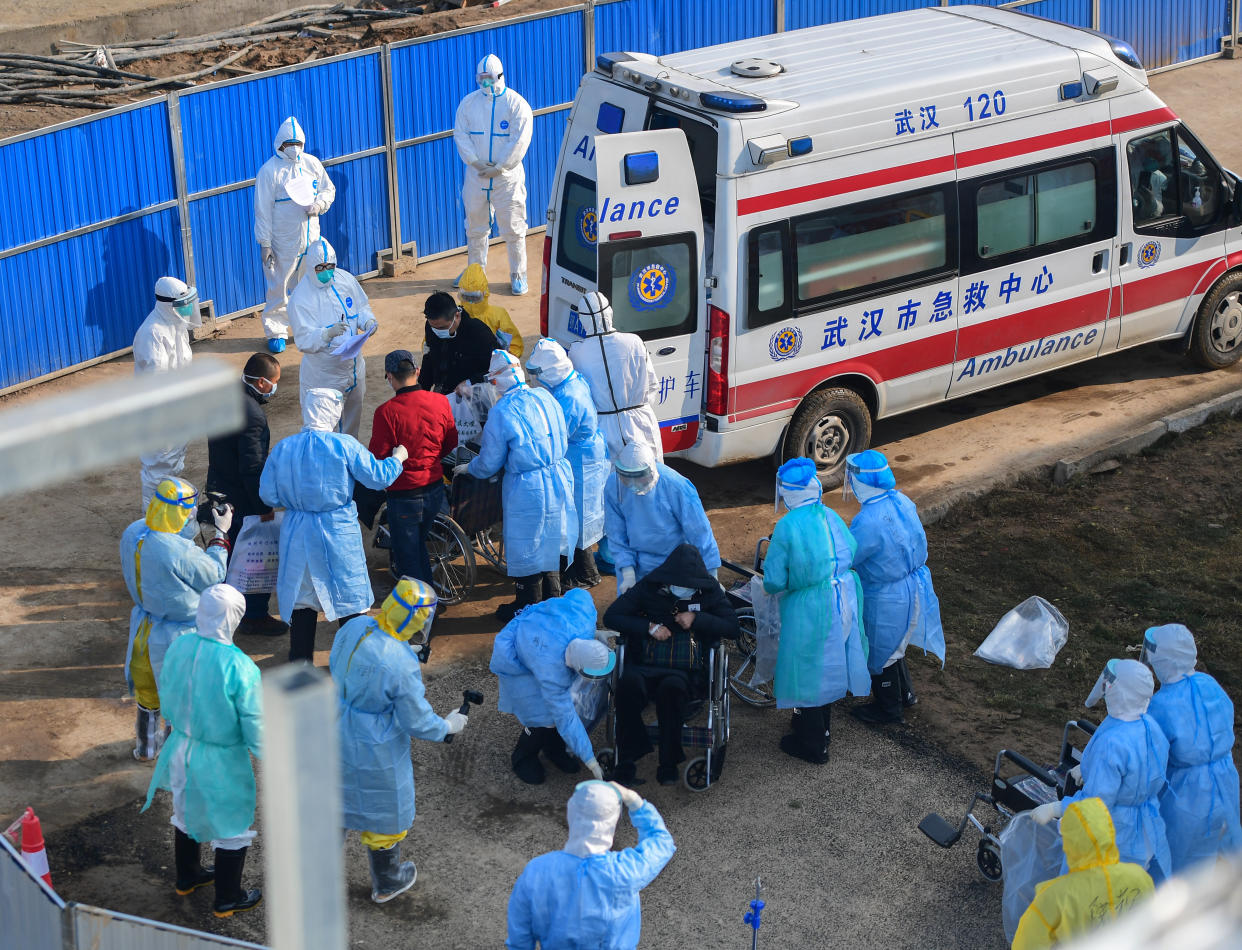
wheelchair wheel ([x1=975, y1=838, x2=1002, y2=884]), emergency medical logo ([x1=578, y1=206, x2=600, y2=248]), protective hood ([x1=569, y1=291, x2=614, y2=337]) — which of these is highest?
emergency medical logo ([x1=578, y1=206, x2=600, y2=248])

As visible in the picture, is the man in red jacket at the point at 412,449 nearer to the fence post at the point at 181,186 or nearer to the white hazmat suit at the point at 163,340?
the white hazmat suit at the point at 163,340

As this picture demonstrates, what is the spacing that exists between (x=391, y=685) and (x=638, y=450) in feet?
6.78

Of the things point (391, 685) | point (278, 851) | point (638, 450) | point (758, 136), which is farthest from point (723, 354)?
point (278, 851)

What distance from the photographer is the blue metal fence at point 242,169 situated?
39.8ft

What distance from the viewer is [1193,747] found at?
6340 millimetres

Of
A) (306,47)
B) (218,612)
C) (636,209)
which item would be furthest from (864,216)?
(306,47)

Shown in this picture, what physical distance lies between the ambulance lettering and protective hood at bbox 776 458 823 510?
2457mm

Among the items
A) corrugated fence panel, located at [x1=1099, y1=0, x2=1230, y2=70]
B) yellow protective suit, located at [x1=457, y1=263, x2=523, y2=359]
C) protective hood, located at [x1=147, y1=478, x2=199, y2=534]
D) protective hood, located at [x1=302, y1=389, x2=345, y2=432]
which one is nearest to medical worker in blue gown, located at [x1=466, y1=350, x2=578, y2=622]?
protective hood, located at [x1=302, y1=389, x2=345, y2=432]

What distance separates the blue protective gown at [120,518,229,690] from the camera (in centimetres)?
730

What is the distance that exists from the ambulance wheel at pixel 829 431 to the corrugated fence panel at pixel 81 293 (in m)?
5.83

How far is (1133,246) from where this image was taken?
11.2 metres

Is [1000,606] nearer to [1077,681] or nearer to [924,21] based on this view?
[1077,681]

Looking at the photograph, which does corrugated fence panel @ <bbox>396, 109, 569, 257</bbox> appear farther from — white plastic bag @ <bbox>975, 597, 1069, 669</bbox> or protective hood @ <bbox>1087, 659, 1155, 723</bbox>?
protective hood @ <bbox>1087, 659, 1155, 723</bbox>

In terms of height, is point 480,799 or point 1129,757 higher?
point 1129,757
